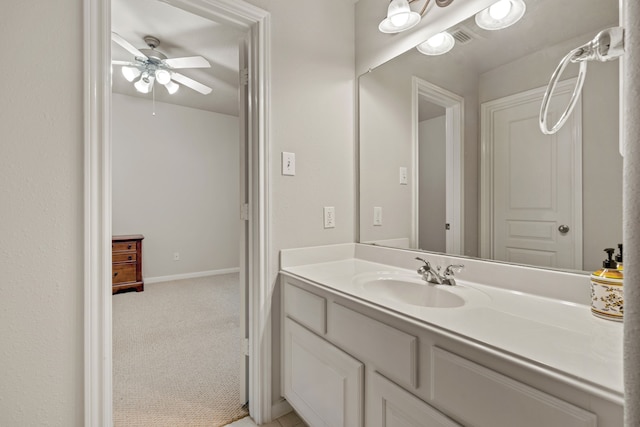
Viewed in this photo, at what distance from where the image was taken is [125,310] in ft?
10.3

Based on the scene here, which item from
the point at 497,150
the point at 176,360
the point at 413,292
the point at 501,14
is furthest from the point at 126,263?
the point at 501,14

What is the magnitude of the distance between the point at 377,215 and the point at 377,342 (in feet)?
3.08

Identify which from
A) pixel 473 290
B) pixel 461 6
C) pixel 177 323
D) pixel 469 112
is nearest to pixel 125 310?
pixel 177 323

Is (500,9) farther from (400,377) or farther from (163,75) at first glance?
(163,75)

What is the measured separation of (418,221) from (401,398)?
0.93 m

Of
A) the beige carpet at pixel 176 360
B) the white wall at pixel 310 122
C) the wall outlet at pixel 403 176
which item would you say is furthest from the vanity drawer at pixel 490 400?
the beige carpet at pixel 176 360

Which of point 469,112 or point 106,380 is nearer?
point 106,380

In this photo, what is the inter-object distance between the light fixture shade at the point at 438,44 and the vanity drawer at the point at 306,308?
131 cm

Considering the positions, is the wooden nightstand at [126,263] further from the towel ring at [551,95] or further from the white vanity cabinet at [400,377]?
the towel ring at [551,95]

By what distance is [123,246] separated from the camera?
369 centimetres

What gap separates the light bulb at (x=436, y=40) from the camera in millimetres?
1438

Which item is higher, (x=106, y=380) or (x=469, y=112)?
(x=469, y=112)

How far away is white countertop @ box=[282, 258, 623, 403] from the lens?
23.5 inches

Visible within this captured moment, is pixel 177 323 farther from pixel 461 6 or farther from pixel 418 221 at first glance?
pixel 461 6
